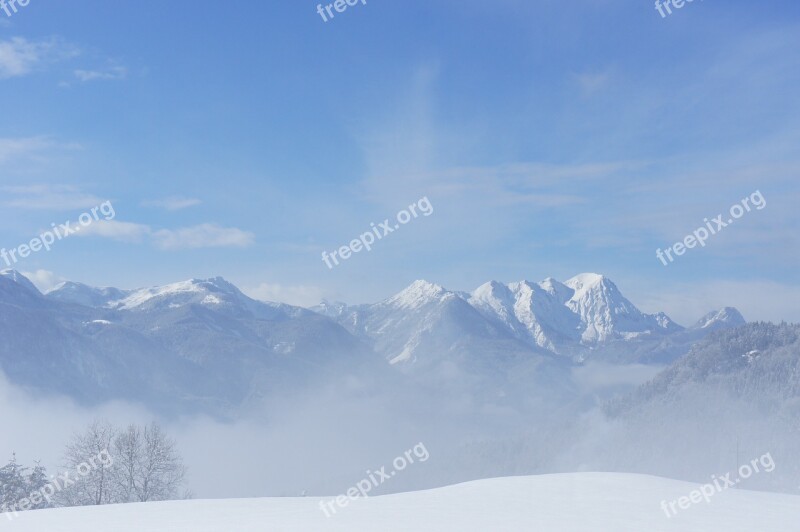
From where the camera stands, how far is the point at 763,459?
540 feet

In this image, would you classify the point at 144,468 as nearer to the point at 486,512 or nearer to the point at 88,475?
the point at 88,475

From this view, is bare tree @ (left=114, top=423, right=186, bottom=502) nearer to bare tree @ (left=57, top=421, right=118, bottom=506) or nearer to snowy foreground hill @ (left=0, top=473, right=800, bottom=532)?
bare tree @ (left=57, top=421, right=118, bottom=506)

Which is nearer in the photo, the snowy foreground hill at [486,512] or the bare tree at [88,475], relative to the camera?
the snowy foreground hill at [486,512]

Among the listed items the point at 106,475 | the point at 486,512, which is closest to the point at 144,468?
the point at 106,475

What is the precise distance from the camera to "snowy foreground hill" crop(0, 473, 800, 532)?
20.1 meters

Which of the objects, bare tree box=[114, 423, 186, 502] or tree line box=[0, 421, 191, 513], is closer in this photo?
tree line box=[0, 421, 191, 513]

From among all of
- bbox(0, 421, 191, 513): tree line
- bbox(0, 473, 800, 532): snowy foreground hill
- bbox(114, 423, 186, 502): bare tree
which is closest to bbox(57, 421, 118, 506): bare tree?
bbox(0, 421, 191, 513): tree line

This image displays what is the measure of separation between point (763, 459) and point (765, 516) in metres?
165

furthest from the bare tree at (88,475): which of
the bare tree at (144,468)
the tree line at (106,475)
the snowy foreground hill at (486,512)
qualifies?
the snowy foreground hill at (486,512)

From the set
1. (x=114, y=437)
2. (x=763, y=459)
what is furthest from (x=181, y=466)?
(x=763, y=459)

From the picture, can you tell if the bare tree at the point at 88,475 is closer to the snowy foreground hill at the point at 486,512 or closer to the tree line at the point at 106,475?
the tree line at the point at 106,475

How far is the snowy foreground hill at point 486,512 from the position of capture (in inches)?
792

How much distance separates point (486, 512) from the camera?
22.1 metres

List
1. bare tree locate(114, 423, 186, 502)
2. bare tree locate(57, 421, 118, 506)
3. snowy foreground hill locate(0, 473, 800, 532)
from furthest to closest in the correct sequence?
bare tree locate(114, 423, 186, 502)
bare tree locate(57, 421, 118, 506)
snowy foreground hill locate(0, 473, 800, 532)
